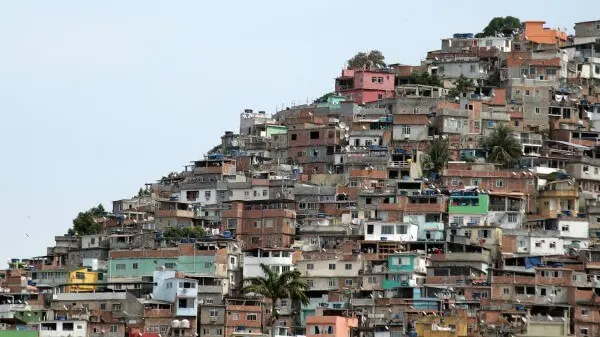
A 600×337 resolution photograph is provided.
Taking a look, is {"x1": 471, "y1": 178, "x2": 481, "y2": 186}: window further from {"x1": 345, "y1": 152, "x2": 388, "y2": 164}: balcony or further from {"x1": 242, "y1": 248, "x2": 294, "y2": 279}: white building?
{"x1": 242, "y1": 248, "x2": 294, "y2": 279}: white building

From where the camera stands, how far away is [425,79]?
108 m

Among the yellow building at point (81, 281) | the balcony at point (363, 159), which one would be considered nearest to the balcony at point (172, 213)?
the yellow building at point (81, 281)

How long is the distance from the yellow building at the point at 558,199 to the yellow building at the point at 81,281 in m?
20.7

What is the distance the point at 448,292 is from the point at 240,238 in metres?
13.9

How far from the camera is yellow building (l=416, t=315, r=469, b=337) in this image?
72000 mm

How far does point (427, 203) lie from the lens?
8862cm

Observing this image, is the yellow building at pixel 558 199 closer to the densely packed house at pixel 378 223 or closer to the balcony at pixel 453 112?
the densely packed house at pixel 378 223

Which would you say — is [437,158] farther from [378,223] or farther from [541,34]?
[541,34]

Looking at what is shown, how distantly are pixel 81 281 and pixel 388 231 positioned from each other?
528 inches

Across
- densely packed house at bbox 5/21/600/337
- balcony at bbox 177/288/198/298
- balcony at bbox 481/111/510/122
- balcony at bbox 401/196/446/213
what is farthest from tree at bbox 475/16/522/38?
balcony at bbox 177/288/198/298

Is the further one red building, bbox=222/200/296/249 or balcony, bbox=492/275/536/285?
red building, bbox=222/200/296/249

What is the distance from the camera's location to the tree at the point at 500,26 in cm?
12076

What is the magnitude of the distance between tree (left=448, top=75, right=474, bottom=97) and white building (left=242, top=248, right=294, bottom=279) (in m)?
23.7

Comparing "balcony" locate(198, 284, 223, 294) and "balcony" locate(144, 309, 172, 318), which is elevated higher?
"balcony" locate(198, 284, 223, 294)
